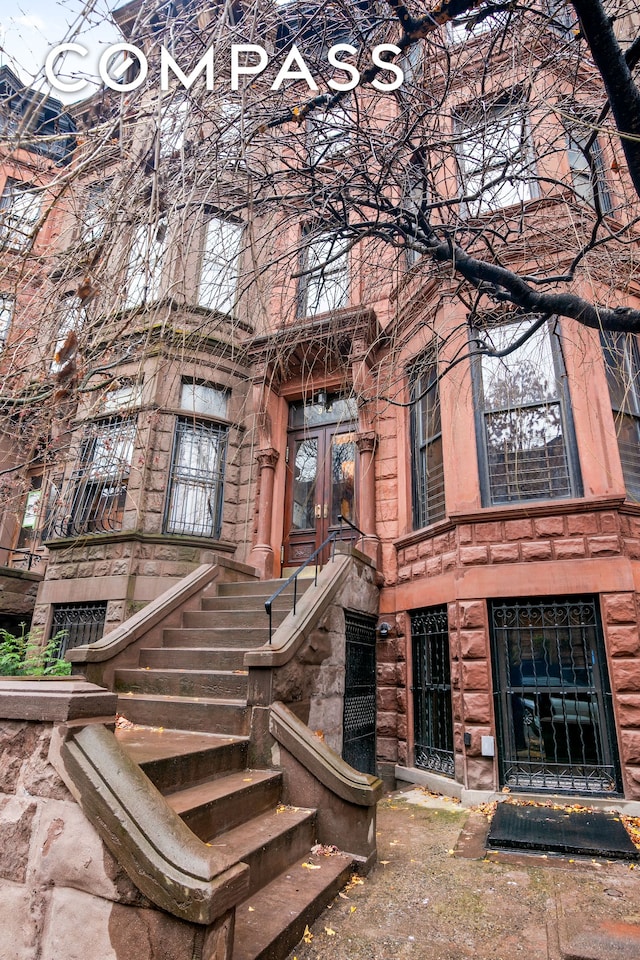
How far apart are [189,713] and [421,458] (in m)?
5.35

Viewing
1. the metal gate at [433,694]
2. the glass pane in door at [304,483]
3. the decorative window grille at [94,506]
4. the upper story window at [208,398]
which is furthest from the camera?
the upper story window at [208,398]

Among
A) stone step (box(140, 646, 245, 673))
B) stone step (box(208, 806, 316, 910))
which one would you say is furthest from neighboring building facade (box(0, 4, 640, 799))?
stone step (box(208, 806, 316, 910))

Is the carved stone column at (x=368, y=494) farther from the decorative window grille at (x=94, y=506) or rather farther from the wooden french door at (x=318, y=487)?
the decorative window grille at (x=94, y=506)

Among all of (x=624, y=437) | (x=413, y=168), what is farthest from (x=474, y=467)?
(x=413, y=168)

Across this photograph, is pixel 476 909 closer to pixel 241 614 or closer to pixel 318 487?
pixel 241 614

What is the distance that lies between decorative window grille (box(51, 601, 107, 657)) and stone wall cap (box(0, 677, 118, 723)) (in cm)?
633

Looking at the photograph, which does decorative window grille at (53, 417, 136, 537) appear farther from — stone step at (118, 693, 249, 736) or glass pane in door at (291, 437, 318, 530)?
stone step at (118, 693, 249, 736)

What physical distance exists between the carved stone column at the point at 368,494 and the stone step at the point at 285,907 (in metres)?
5.28

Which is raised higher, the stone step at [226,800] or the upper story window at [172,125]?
the upper story window at [172,125]

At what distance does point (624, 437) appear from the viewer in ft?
24.0

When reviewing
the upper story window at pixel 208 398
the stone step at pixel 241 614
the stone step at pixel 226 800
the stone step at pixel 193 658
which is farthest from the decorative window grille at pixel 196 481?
the stone step at pixel 226 800

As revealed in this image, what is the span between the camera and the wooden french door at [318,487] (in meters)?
10.1

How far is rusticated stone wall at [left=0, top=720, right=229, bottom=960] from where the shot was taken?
2.42m

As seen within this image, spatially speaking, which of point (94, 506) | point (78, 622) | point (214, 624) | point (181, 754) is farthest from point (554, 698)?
point (94, 506)
